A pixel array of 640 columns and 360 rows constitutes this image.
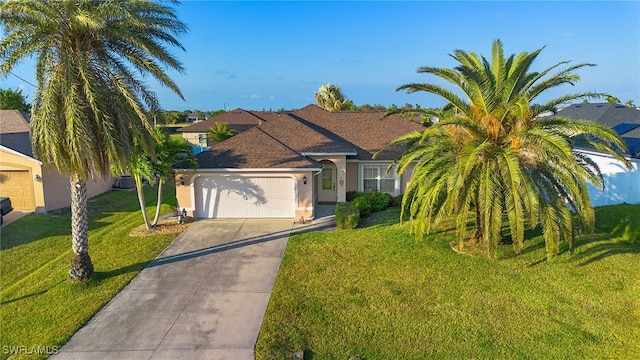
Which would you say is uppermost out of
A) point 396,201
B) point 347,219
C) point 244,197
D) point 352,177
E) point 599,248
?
point 352,177

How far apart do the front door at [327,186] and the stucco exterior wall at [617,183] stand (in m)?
11.6

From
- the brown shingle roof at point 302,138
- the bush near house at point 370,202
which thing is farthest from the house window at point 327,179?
the bush near house at point 370,202

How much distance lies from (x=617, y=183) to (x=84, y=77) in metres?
19.7

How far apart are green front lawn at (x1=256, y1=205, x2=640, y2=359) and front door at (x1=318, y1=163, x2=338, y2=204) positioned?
20.5 ft

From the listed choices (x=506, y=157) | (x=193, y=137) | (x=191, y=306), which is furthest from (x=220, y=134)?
(x=506, y=157)

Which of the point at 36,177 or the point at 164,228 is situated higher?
the point at 36,177

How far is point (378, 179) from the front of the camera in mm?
19469

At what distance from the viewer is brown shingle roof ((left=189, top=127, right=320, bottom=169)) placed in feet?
53.4

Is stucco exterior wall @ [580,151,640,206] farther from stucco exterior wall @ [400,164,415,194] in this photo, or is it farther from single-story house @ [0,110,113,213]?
single-story house @ [0,110,113,213]

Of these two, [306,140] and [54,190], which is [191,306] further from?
[54,190]

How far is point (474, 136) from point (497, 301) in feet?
15.3

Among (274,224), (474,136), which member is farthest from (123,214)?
(474,136)

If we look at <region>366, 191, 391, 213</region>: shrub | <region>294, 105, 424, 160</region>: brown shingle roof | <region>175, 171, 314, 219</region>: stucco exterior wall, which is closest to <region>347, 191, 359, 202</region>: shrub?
<region>366, 191, 391, 213</region>: shrub

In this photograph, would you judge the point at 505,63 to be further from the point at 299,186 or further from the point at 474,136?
the point at 299,186
